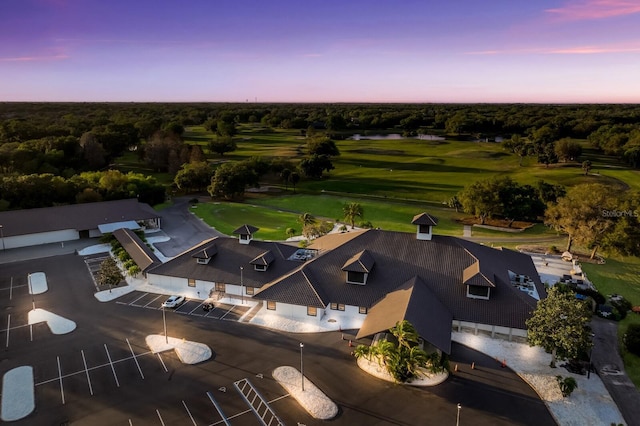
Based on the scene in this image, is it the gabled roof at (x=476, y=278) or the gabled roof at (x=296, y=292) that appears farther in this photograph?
the gabled roof at (x=296, y=292)

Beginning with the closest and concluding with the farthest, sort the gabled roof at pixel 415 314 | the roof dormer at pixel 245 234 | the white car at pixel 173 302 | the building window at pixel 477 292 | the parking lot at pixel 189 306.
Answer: the gabled roof at pixel 415 314
the building window at pixel 477 292
the parking lot at pixel 189 306
the white car at pixel 173 302
the roof dormer at pixel 245 234

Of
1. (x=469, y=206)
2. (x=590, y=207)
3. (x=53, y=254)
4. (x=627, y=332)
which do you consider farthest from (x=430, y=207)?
(x=53, y=254)

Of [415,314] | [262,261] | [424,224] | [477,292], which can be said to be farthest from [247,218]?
[415,314]

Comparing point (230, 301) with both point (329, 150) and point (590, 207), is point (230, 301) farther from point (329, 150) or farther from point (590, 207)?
point (329, 150)

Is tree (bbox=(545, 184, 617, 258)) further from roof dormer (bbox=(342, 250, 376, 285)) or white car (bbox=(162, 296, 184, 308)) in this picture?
white car (bbox=(162, 296, 184, 308))

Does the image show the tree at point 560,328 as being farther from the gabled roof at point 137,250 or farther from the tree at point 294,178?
the tree at point 294,178

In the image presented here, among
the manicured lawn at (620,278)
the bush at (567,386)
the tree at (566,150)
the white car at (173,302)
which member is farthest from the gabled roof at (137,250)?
the tree at (566,150)

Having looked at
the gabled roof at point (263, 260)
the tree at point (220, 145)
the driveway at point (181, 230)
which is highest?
the tree at point (220, 145)
